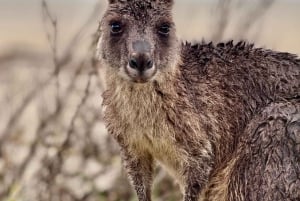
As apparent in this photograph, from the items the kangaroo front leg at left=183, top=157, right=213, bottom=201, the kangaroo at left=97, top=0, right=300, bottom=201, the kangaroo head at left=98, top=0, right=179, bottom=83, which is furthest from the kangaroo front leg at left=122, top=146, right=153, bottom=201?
the kangaroo head at left=98, top=0, right=179, bottom=83

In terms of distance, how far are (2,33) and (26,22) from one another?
2081 mm

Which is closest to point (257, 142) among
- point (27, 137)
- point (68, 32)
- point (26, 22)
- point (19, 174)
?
point (19, 174)

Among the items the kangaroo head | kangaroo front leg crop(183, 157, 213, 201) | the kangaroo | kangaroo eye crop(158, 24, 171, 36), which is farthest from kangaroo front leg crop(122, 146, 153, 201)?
kangaroo eye crop(158, 24, 171, 36)

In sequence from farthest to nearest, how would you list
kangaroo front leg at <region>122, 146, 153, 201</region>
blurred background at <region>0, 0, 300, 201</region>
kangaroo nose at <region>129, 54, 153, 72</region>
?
blurred background at <region>0, 0, 300, 201</region> → kangaroo front leg at <region>122, 146, 153, 201</region> → kangaroo nose at <region>129, 54, 153, 72</region>

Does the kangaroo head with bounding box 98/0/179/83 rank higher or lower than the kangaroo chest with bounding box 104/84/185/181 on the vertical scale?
higher

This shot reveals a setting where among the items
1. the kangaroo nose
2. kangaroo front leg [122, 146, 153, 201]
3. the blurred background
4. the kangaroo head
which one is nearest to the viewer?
the kangaroo nose

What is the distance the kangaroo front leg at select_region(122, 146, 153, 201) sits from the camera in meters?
8.82

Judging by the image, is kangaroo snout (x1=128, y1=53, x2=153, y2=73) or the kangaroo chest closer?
kangaroo snout (x1=128, y1=53, x2=153, y2=73)

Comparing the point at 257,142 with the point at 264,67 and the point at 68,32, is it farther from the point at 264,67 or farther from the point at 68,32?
the point at 68,32

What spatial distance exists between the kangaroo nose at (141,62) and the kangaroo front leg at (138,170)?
0.96 m

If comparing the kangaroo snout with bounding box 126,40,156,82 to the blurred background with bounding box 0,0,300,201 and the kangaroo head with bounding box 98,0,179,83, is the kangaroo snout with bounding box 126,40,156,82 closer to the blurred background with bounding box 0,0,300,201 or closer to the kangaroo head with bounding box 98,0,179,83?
the kangaroo head with bounding box 98,0,179,83

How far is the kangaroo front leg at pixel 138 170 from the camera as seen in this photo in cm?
882

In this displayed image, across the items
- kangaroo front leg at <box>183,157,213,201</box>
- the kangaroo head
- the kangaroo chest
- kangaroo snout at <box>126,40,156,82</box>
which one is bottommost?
kangaroo front leg at <box>183,157,213,201</box>

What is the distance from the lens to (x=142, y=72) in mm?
8070
